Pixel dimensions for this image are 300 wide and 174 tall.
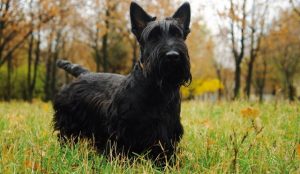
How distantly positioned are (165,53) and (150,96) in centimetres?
62

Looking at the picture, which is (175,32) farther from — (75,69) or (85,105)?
(75,69)

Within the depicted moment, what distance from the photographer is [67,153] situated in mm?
4105

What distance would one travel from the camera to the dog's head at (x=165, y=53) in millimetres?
3418

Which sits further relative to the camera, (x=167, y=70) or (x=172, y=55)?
(x=167, y=70)

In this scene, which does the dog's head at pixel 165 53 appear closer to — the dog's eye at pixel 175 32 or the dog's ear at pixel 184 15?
the dog's eye at pixel 175 32

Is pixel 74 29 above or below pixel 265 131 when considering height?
above

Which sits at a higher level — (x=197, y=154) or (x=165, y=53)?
(x=165, y=53)

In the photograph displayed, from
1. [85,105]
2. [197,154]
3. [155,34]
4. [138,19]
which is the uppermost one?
[138,19]

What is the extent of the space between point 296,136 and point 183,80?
199cm

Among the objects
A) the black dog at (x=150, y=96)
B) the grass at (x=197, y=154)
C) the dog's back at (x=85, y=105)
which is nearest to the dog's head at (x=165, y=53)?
the black dog at (x=150, y=96)

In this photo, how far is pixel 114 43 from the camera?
30.5 metres

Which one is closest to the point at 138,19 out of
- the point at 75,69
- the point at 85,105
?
the point at 85,105

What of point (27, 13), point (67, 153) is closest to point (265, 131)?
point (67, 153)

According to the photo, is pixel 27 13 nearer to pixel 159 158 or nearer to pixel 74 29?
pixel 74 29
